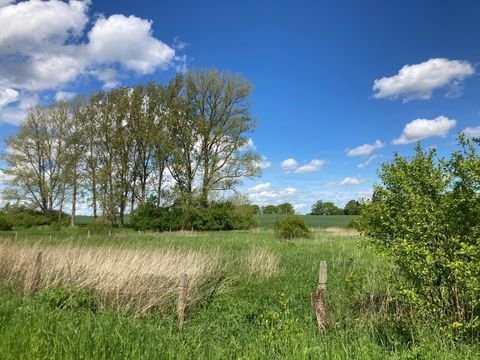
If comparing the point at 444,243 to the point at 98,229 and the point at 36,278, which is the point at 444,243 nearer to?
the point at 36,278

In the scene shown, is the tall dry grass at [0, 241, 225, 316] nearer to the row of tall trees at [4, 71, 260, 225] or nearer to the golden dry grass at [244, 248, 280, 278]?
the golden dry grass at [244, 248, 280, 278]

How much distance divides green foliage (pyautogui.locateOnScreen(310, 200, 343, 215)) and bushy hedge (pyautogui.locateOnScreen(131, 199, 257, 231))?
64.6 metres

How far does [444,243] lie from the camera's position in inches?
227

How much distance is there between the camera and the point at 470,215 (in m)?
5.70

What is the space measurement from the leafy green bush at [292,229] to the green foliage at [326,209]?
75903 mm

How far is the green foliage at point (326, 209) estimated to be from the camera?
366ft

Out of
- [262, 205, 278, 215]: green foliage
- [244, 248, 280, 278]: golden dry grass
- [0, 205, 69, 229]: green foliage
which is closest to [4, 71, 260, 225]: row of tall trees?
[0, 205, 69, 229]: green foliage

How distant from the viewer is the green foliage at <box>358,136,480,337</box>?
17.7ft

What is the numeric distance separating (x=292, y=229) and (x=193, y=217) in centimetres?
1682

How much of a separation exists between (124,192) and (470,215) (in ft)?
163

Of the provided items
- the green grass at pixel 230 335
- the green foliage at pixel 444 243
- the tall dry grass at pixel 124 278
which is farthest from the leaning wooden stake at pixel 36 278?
the green foliage at pixel 444 243

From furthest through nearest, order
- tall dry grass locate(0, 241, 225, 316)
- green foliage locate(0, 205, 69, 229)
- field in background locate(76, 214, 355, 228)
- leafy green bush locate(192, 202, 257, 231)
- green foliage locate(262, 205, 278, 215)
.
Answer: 1. green foliage locate(262, 205, 278, 215)
2. field in background locate(76, 214, 355, 228)
3. green foliage locate(0, 205, 69, 229)
4. leafy green bush locate(192, 202, 257, 231)
5. tall dry grass locate(0, 241, 225, 316)

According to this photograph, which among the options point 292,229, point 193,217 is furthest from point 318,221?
point 292,229

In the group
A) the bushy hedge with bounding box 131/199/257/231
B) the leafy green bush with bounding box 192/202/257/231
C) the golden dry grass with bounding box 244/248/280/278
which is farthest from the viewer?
the bushy hedge with bounding box 131/199/257/231
